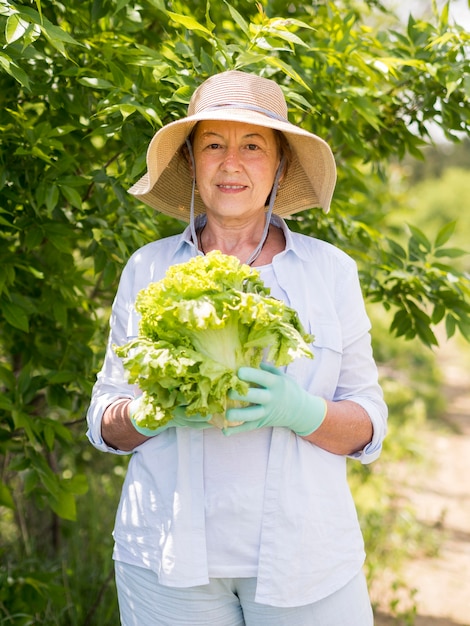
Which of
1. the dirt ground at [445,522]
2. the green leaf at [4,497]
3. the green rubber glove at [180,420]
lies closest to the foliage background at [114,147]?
the green leaf at [4,497]

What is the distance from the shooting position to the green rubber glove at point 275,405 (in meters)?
1.89

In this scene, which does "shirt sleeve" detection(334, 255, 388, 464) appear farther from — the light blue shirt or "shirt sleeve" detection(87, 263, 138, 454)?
"shirt sleeve" detection(87, 263, 138, 454)

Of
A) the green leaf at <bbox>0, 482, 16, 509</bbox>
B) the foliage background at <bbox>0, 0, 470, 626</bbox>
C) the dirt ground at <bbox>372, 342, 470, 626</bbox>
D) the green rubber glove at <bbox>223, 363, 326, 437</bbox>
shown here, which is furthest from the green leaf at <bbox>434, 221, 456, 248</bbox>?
the dirt ground at <bbox>372, 342, 470, 626</bbox>

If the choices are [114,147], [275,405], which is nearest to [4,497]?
[275,405]

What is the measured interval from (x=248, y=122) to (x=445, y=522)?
513 centimetres

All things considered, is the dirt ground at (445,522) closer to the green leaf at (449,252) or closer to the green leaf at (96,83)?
the green leaf at (449,252)

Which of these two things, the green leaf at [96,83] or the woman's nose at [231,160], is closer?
the woman's nose at [231,160]

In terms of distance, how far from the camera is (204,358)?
5.98 feet

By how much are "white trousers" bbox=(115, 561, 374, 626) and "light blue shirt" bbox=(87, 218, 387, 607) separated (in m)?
0.05

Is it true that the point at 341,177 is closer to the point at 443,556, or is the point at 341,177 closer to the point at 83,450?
the point at 83,450

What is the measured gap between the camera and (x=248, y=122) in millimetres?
2133

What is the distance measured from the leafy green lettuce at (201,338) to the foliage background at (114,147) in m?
0.79

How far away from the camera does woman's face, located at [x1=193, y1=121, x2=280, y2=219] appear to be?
2.22 metres

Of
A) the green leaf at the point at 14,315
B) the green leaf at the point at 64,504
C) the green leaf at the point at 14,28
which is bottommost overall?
the green leaf at the point at 64,504
